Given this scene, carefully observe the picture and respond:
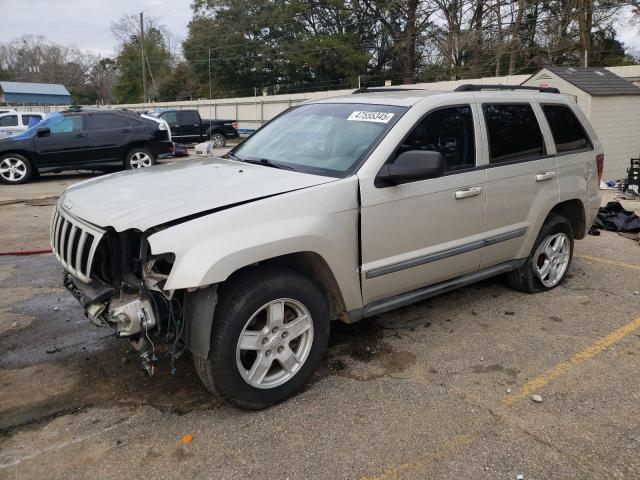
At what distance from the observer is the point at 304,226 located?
3086mm

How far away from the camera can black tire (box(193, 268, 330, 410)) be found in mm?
2893

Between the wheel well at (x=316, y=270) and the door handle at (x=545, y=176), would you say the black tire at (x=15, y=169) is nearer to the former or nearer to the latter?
the wheel well at (x=316, y=270)

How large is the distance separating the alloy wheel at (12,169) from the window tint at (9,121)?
602 cm

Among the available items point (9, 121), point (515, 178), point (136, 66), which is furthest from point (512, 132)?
point (136, 66)

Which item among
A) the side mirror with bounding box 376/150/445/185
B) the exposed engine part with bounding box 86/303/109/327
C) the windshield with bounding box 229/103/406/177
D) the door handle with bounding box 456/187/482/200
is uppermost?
the windshield with bounding box 229/103/406/177

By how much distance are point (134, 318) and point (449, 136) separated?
2.52 meters

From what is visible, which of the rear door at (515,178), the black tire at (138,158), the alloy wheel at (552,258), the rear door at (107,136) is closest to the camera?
the rear door at (515,178)

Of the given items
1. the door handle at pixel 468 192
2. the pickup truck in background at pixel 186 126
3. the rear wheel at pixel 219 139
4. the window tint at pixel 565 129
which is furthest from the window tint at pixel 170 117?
the door handle at pixel 468 192

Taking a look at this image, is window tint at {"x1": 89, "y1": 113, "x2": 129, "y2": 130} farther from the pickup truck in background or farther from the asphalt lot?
the asphalt lot

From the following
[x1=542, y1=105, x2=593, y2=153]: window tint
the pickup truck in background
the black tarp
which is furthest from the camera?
the pickup truck in background

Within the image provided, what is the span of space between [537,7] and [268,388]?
28.6 m

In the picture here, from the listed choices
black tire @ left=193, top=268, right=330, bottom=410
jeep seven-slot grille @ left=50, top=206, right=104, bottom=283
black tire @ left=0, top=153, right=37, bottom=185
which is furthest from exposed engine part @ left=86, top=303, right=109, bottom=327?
black tire @ left=0, top=153, right=37, bottom=185

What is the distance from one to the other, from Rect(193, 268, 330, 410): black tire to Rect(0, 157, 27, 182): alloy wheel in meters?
11.4

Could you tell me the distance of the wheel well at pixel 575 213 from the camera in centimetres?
511
